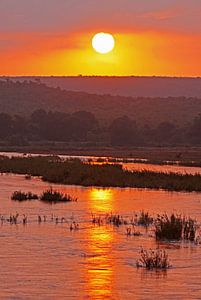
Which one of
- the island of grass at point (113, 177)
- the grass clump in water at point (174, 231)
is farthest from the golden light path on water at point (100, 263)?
the island of grass at point (113, 177)

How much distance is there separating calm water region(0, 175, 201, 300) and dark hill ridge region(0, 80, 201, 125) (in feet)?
452

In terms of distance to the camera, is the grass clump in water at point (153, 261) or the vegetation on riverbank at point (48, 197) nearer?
the grass clump in water at point (153, 261)

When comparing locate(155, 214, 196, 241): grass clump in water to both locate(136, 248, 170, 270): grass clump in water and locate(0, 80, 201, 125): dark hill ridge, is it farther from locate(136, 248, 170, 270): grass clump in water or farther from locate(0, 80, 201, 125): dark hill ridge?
locate(0, 80, 201, 125): dark hill ridge

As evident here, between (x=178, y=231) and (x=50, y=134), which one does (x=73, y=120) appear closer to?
(x=50, y=134)

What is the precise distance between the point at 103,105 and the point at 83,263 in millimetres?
170500

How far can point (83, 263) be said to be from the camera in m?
18.7

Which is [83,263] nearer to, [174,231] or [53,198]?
[174,231]

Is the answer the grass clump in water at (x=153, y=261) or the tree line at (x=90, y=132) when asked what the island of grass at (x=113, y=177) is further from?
the tree line at (x=90, y=132)

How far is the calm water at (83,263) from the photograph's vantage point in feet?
52.6

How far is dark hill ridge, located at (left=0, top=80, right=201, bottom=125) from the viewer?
17084 cm

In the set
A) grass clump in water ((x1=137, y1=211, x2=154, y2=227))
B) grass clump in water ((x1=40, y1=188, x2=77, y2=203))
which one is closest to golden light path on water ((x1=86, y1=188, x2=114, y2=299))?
grass clump in water ((x1=137, y1=211, x2=154, y2=227))

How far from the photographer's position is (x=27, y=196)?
33.1 m

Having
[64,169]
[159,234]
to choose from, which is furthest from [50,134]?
[159,234]

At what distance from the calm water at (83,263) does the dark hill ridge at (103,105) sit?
138m
